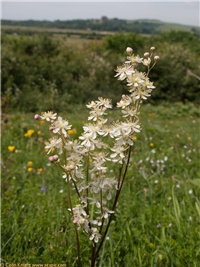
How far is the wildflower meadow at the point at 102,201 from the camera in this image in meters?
1.28

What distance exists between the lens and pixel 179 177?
10.4 ft

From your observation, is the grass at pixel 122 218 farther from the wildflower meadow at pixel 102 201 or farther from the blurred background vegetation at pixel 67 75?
the blurred background vegetation at pixel 67 75

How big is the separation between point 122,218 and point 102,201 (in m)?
1.05

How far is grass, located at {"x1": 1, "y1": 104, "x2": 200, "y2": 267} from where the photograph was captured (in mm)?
1904

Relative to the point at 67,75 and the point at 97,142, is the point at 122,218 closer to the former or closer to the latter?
the point at 97,142

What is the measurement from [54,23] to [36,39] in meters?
27.8

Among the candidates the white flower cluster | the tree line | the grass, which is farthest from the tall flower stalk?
the tree line

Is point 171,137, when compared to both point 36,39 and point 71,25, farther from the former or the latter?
point 71,25

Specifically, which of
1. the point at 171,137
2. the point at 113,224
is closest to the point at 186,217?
the point at 113,224

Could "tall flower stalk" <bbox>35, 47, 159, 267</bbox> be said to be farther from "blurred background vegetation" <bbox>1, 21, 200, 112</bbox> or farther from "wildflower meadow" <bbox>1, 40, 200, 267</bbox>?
"blurred background vegetation" <bbox>1, 21, 200, 112</bbox>

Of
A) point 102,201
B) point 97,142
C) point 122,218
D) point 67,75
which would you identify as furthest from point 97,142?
point 67,75

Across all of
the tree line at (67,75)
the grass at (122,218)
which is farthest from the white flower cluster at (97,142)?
the tree line at (67,75)

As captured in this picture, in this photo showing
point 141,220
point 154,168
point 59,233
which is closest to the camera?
point 59,233

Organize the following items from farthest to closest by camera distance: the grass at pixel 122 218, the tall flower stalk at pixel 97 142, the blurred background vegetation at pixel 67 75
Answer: the blurred background vegetation at pixel 67 75
the grass at pixel 122 218
the tall flower stalk at pixel 97 142
